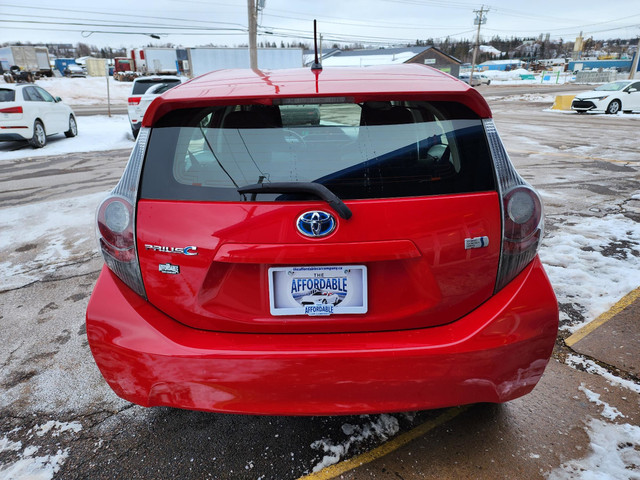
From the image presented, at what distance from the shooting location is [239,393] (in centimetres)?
169

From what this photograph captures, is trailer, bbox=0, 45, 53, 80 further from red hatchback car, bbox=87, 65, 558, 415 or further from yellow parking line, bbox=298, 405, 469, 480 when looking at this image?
yellow parking line, bbox=298, 405, 469, 480

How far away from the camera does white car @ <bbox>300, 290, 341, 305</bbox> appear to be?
5.51 feet

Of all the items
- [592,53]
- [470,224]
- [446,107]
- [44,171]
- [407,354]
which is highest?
[592,53]

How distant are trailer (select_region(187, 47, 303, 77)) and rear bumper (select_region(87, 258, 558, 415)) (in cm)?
3646

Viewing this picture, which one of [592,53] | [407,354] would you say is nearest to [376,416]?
[407,354]

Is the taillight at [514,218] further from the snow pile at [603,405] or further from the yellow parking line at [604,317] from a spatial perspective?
the yellow parking line at [604,317]

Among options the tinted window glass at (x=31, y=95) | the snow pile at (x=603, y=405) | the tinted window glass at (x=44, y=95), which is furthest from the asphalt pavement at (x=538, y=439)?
the tinted window glass at (x=44, y=95)

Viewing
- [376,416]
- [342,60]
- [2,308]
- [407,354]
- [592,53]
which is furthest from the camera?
[592,53]

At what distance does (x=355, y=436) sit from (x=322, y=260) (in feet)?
3.39

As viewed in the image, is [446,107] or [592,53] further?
[592,53]

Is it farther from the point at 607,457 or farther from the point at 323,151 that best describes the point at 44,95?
the point at 607,457

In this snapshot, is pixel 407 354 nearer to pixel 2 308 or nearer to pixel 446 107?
pixel 446 107

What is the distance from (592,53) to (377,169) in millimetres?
145497

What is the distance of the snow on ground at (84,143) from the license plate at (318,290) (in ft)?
39.6
